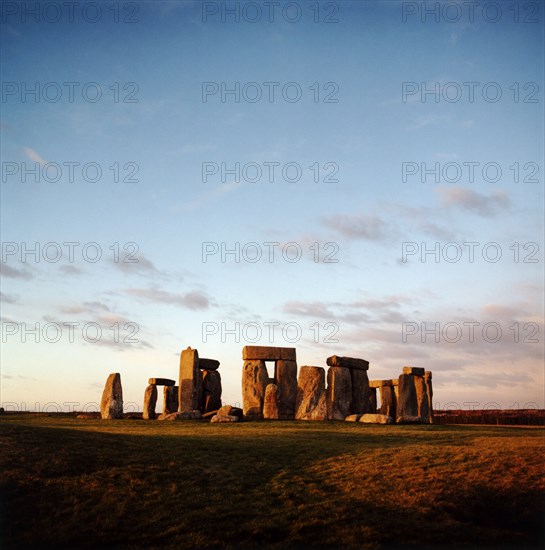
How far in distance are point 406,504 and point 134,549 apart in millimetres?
5206

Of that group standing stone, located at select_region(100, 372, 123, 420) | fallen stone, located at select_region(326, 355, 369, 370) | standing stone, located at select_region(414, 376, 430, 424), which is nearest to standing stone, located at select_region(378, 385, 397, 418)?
standing stone, located at select_region(414, 376, 430, 424)

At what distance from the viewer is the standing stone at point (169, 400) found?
3111cm

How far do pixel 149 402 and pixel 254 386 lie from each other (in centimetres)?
496

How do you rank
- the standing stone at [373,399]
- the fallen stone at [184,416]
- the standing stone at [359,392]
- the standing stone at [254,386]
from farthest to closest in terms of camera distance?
the standing stone at [373,399]
the standing stone at [359,392]
the standing stone at [254,386]
the fallen stone at [184,416]

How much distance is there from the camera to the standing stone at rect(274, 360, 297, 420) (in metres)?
27.9

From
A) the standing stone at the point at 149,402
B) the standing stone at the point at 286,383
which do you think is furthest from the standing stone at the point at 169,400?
the standing stone at the point at 286,383

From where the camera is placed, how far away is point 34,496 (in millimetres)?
12711

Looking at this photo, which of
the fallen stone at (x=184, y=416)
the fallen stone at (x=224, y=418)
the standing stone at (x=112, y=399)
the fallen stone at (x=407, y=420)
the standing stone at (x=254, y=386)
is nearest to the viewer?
the fallen stone at (x=224, y=418)

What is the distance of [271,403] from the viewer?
88.4 feet

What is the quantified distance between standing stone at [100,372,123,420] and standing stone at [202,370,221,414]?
4092mm

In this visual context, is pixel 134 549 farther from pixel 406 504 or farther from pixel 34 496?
pixel 406 504

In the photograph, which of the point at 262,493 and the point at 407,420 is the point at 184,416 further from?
the point at 262,493

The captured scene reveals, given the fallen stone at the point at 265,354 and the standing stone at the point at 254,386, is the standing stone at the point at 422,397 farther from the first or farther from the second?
the standing stone at the point at 254,386

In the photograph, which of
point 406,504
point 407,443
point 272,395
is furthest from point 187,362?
point 406,504
